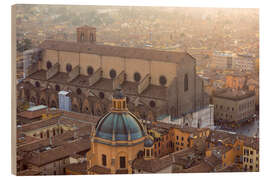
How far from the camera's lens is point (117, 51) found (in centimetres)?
2138

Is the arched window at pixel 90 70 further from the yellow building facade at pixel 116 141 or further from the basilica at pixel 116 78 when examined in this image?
the yellow building facade at pixel 116 141

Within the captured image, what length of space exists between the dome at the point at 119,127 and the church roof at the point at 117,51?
8.84ft

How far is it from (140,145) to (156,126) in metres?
1.69

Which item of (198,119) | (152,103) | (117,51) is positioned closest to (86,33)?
(117,51)

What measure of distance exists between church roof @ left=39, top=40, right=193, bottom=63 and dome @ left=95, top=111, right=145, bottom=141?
2693 millimetres

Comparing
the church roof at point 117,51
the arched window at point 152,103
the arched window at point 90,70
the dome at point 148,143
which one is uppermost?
the church roof at point 117,51

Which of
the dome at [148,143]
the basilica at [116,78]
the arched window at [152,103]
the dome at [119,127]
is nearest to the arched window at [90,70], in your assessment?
the basilica at [116,78]

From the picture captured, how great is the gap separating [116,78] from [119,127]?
123 inches

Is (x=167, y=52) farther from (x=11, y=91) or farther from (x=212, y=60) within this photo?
(x=11, y=91)

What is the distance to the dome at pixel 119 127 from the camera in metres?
18.7

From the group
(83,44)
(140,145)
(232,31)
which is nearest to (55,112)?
(83,44)

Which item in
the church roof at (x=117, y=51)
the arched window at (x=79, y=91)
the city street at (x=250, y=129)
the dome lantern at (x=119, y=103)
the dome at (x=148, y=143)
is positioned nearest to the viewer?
the dome at (x=148, y=143)

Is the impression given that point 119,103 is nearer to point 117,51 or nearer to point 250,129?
point 117,51

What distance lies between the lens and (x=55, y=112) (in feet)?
70.0
